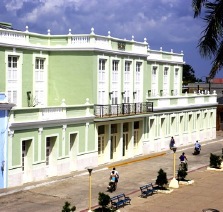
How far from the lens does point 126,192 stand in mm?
27281

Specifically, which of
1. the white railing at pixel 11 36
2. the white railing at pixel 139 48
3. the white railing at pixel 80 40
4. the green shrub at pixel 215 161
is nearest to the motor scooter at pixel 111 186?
the green shrub at pixel 215 161

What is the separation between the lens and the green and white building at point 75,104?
95.0 ft

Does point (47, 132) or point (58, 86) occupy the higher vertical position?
point (58, 86)

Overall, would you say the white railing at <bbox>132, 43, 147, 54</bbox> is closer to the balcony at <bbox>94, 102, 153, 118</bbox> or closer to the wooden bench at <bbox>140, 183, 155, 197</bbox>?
the balcony at <bbox>94, 102, 153, 118</bbox>

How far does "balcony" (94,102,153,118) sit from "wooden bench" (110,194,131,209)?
10596 mm

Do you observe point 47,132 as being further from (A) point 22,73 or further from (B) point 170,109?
(B) point 170,109

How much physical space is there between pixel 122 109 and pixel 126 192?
435 inches

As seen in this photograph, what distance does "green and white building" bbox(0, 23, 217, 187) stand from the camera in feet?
95.0

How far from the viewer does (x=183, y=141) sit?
47.8 metres

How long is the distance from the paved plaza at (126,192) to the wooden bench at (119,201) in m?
0.28

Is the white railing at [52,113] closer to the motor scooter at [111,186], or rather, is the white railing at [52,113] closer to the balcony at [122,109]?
the balcony at [122,109]

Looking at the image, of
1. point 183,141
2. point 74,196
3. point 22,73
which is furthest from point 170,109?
point 74,196

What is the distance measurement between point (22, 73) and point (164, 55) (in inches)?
756

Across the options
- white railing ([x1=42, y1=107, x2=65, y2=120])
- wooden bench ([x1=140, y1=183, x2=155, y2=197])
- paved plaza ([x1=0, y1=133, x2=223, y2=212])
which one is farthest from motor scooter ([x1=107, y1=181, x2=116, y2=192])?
white railing ([x1=42, y1=107, x2=65, y2=120])
